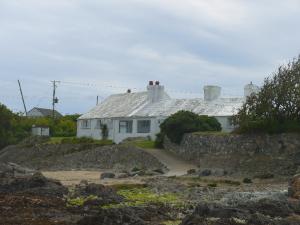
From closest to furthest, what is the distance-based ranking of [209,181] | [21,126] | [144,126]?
[209,181]
[144,126]
[21,126]

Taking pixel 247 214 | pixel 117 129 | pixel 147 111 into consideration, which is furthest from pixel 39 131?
pixel 247 214

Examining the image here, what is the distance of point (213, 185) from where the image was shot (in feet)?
120

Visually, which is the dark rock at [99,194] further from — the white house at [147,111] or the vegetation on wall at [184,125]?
the white house at [147,111]

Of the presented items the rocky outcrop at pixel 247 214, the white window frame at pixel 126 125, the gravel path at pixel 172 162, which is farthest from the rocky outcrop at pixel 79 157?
the rocky outcrop at pixel 247 214

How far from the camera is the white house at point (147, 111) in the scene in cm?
6209

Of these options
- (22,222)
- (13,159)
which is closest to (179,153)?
(13,159)

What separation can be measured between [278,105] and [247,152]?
419cm

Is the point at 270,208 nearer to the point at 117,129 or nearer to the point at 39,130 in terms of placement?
the point at 117,129

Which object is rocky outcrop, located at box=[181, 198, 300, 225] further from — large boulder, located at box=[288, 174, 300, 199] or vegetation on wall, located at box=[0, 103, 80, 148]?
vegetation on wall, located at box=[0, 103, 80, 148]

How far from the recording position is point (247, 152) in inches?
1902

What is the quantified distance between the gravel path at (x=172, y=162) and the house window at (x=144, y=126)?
8.89 m

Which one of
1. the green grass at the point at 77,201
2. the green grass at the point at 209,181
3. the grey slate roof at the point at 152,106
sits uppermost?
the grey slate roof at the point at 152,106

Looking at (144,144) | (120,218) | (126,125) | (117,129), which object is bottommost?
(120,218)

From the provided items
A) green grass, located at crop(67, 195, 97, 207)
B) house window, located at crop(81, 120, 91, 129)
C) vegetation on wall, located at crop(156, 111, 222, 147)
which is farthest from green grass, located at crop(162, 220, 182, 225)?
house window, located at crop(81, 120, 91, 129)
